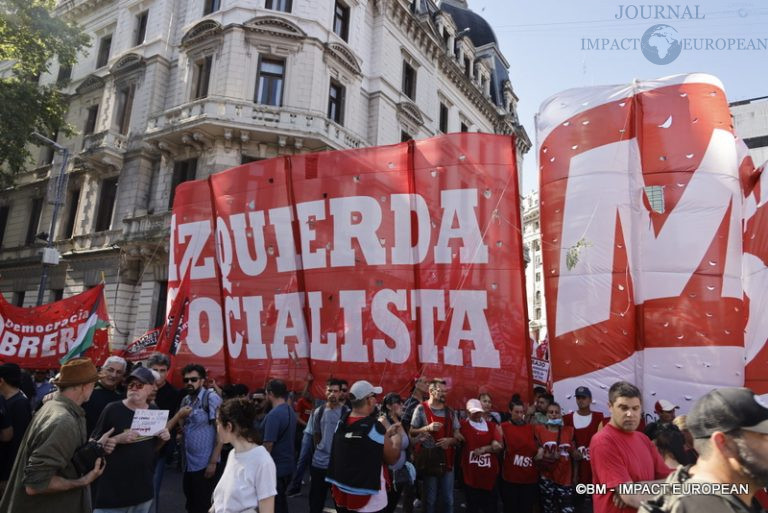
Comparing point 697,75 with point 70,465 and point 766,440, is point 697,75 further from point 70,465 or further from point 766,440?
point 70,465

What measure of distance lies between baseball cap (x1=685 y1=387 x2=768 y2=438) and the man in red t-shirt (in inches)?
50.3

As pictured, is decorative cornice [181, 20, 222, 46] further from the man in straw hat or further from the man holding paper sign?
the man in straw hat

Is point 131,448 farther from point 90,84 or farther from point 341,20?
point 90,84

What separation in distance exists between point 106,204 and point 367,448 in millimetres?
21711

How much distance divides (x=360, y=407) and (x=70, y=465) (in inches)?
76.4

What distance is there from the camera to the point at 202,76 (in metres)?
19.1

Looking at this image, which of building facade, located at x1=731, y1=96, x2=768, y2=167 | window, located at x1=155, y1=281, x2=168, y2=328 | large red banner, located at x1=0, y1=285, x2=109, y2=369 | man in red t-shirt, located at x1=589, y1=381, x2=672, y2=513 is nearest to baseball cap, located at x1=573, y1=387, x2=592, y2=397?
man in red t-shirt, located at x1=589, y1=381, x2=672, y2=513

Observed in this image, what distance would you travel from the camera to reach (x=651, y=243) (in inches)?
214

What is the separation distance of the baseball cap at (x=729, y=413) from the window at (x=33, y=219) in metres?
29.2

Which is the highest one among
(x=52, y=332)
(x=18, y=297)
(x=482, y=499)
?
(x=18, y=297)

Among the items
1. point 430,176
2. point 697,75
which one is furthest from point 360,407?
point 697,75

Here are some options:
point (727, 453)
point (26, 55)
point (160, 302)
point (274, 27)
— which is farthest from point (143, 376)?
point (26, 55)

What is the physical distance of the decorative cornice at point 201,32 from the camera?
60.0ft

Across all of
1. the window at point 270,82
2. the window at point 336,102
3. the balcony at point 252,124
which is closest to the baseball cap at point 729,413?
the balcony at point 252,124
